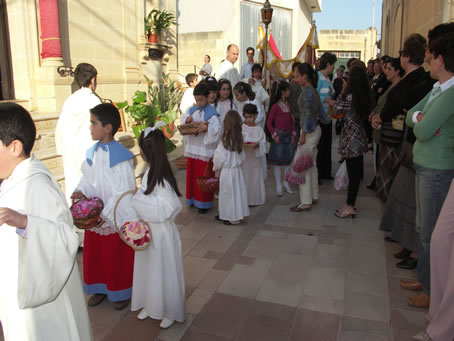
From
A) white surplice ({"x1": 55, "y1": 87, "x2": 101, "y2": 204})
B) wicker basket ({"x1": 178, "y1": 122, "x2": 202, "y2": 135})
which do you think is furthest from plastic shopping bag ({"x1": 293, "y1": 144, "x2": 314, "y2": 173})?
white surplice ({"x1": 55, "y1": 87, "x2": 101, "y2": 204})

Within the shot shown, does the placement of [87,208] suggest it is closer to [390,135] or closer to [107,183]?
[107,183]

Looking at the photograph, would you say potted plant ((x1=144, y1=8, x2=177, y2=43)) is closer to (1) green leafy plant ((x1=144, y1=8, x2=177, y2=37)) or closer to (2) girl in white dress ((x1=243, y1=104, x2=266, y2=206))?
(1) green leafy plant ((x1=144, y1=8, x2=177, y2=37))

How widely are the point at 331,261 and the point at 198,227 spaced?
5.72 feet

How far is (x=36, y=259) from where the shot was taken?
1730 mm

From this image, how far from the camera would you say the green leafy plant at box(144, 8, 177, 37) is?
424 inches

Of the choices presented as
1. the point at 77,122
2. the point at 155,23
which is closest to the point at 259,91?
the point at 155,23

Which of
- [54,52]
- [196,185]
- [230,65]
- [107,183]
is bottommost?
[196,185]

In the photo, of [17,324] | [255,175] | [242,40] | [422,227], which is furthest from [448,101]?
[242,40]

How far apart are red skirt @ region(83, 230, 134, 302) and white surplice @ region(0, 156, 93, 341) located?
1.43 m

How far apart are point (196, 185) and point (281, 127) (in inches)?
61.2

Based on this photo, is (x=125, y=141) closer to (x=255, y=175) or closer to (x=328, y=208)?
(x=255, y=175)

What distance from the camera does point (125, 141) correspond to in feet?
28.2

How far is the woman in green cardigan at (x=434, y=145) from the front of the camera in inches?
118

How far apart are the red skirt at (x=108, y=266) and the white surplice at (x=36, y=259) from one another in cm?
143
